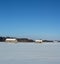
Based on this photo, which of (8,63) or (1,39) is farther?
(1,39)

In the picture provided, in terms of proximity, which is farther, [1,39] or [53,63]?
[1,39]

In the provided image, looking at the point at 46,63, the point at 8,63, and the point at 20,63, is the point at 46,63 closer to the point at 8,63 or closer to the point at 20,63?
the point at 20,63

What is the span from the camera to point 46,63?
8.24 meters

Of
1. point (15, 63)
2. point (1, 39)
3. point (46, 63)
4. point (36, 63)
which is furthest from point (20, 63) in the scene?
point (1, 39)

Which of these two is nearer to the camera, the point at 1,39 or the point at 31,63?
the point at 31,63

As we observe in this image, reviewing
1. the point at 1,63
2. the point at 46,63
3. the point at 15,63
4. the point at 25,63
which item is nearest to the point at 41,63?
the point at 46,63

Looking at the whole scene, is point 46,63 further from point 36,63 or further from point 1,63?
point 1,63

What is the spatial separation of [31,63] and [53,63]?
1.17 meters

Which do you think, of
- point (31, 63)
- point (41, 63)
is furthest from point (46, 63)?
point (31, 63)

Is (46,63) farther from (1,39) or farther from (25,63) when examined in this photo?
(1,39)

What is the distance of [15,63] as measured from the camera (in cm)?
794

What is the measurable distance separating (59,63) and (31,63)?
4.82 ft

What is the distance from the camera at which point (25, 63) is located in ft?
26.8

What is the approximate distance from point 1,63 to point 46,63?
2318mm
